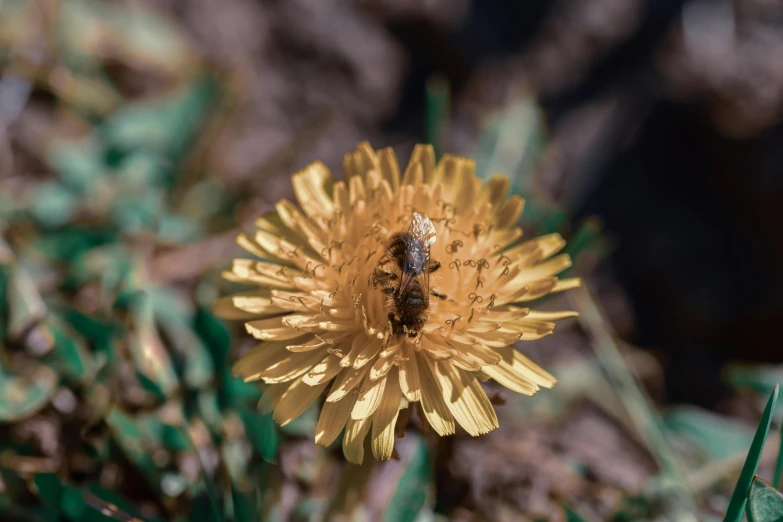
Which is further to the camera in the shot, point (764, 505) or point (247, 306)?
point (247, 306)

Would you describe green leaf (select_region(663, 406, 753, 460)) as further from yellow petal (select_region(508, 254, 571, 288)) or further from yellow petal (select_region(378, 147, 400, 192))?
yellow petal (select_region(378, 147, 400, 192))

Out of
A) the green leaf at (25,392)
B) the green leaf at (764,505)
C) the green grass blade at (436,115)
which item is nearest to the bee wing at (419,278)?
the green grass blade at (436,115)

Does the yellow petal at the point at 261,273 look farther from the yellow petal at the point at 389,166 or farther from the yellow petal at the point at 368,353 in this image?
the yellow petal at the point at 389,166

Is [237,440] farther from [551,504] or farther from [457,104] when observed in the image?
[457,104]

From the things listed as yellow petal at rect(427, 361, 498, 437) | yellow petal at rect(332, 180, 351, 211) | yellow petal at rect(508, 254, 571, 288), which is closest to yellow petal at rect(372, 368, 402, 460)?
yellow petal at rect(427, 361, 498, 437)

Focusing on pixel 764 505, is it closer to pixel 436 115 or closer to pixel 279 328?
pixel 279 328

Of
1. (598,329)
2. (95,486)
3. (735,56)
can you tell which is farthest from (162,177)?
(735,56)

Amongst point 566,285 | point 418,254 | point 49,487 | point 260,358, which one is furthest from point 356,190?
point 49,487
